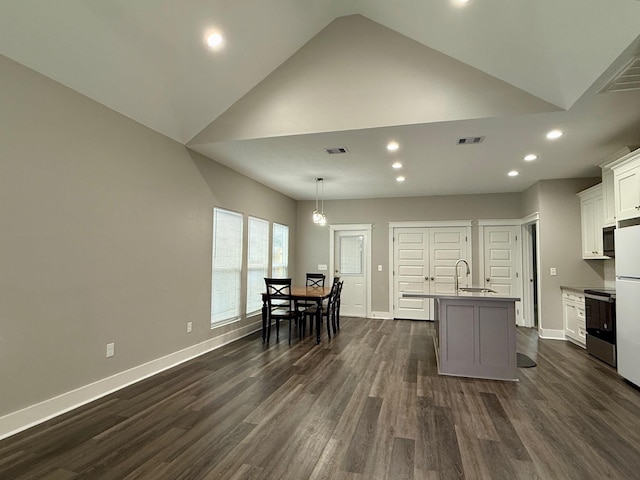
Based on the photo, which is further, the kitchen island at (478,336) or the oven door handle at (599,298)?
the oven door handle at (599,298)

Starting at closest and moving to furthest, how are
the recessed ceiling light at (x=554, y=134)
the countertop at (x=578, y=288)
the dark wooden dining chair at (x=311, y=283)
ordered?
the recessed ceiling light at (x=554, y=134) < the countertop at (x=578, y=288) < the dark wooden dining chair at (x=311, y=283)

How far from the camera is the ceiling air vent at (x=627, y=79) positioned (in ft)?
7.95

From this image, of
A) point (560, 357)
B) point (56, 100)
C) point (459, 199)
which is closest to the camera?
point (56, 100)

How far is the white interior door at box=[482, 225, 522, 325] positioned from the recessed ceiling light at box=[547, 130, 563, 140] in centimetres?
331

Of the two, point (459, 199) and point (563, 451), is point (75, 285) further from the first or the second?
point (459, 199)

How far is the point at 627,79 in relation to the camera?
8.56 feet

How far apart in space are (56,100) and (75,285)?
158 cm

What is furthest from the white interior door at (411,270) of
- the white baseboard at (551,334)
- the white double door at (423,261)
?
the white baseboard at (551,334)

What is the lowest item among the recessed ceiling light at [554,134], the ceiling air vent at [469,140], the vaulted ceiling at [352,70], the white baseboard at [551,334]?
the white baseboard at [551,334]

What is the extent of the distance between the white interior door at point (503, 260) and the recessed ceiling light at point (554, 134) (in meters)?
3.31

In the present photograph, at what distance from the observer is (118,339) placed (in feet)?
11.0

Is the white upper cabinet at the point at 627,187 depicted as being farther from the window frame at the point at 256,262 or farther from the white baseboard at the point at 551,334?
the window frame at the point at 256,262

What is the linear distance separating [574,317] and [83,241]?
658 centimetres

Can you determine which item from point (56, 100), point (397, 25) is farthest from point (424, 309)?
point (56, 100)
